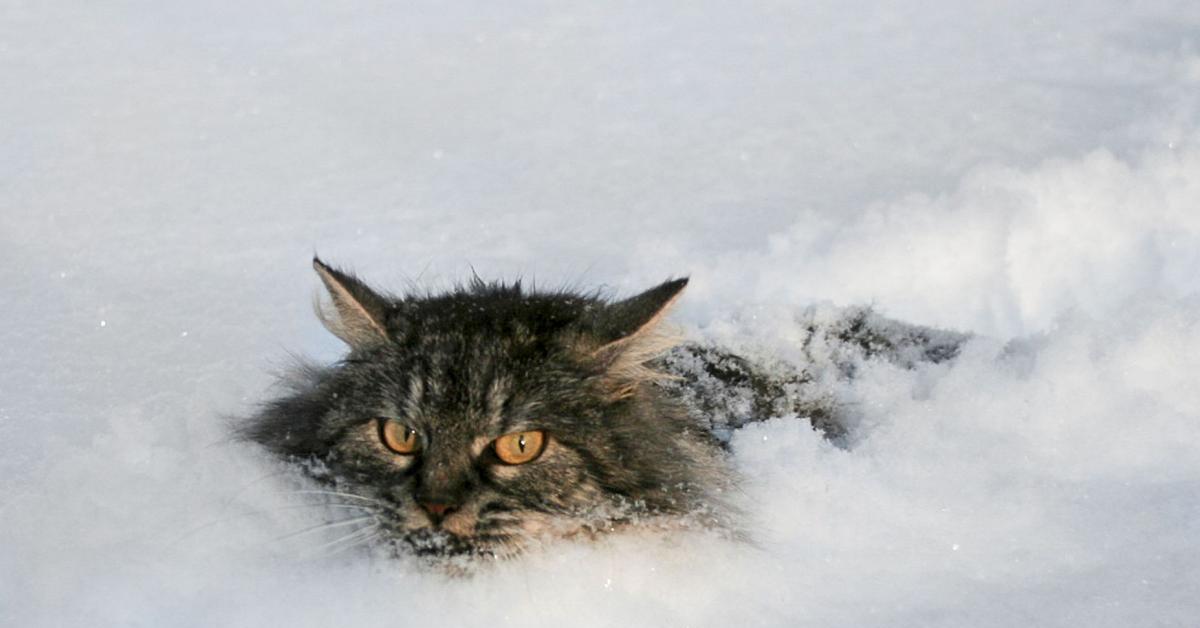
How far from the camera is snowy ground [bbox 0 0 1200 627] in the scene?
2941mm

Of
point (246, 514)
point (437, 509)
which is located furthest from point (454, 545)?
point (246, 514)

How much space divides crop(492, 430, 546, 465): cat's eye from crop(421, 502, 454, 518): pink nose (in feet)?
0.67

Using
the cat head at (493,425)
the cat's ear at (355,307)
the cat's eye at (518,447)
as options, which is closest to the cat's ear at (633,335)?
the cat head at (493,425)

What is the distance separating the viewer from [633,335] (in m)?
3.16

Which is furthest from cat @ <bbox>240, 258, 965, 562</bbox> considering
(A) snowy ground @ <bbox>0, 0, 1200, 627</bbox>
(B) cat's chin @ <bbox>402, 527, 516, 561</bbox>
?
(A) snowy ground @ <bbox>0, 0, 1200, 627</bbox>

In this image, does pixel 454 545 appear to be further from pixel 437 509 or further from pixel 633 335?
pixel 633 335

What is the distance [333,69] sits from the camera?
6.31 meters

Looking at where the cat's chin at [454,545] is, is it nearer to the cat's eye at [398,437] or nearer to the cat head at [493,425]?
the cat head at [493,425]

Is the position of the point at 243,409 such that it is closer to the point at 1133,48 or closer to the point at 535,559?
the point at 535,559

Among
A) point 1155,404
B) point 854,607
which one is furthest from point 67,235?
point 1155,404

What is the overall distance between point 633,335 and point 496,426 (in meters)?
0.42

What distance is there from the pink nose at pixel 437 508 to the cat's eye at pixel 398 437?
20cm

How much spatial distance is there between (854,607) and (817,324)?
1.63m

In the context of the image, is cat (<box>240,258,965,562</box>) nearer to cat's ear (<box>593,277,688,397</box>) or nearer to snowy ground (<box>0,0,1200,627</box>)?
cat's ear (<box>593,277,688,397</box>)
